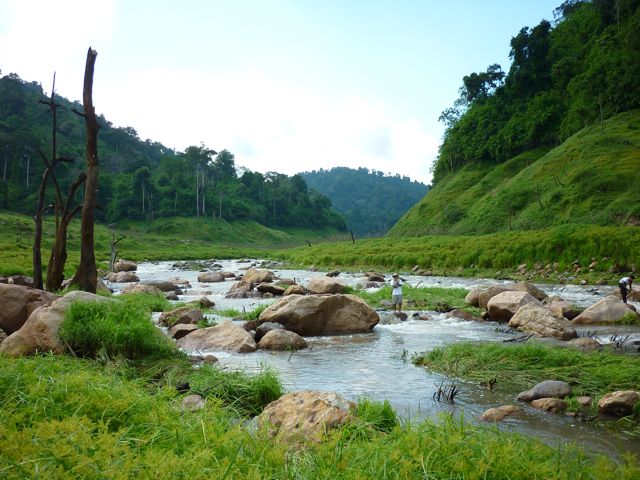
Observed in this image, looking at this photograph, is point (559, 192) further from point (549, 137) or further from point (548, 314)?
point (548, 314)

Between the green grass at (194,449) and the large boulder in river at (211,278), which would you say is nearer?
the green grass at (194,449)

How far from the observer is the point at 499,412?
794cm

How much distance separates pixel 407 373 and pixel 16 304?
960 cm

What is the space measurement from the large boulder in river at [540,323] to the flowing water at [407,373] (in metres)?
0.72

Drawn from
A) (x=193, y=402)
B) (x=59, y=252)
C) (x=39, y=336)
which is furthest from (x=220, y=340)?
(x=59, y=252)

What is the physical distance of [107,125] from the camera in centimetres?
15150

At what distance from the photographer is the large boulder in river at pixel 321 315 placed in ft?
51.4

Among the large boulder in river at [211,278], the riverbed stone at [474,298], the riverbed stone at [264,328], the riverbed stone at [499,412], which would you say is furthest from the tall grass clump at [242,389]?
the large boulder in river at [211,278]

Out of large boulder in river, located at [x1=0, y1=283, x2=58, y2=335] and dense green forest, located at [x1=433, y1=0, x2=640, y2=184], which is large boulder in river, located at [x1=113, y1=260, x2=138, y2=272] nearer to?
large boulder in river, located at [x1=0, y1=283, x2=58, y2=335]

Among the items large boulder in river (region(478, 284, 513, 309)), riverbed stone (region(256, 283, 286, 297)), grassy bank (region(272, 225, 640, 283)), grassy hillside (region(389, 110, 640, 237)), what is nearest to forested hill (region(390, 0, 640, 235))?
grassy hillside (region(389, 110, 640, 237))

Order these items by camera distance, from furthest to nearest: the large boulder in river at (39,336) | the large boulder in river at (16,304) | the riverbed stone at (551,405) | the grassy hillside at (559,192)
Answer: the grassy hillside at (559,192)
the large boulder in river at (16,304)
the large boulder in river at (39,336)
the riverbed stone at (551,405)

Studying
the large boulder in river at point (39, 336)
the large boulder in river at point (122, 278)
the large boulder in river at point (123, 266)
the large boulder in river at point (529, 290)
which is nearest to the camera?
the large boulder in river at point (39, 336)

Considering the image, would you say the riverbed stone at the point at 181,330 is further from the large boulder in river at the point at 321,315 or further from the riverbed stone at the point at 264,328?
the large boulder in river at the point at 321,315

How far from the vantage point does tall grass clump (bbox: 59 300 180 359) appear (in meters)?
9.70
